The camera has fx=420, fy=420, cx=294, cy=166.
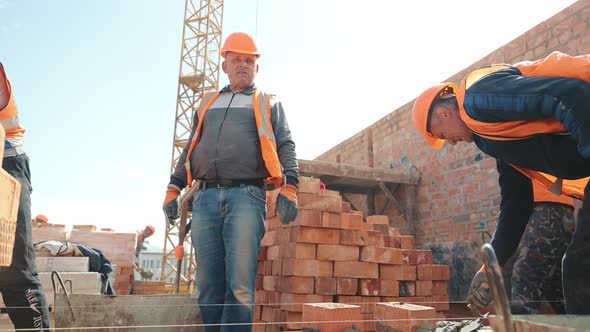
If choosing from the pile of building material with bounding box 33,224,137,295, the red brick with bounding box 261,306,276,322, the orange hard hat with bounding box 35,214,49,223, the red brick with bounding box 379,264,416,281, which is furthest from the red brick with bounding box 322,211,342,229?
the orange hard hat with bounding box 35,214,49,223

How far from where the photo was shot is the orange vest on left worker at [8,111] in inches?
86.7

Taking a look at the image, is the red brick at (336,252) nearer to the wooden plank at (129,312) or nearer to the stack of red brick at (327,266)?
the stack of red brick at (327,266)

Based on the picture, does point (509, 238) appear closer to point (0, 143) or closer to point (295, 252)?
point (295, 252)

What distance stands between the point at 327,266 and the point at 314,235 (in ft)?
0.91

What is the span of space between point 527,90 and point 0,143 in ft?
5.65

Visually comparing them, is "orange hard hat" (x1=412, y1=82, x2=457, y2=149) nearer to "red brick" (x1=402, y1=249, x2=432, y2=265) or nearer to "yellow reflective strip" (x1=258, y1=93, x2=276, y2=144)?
"yellow reflective strip" (x1=258, y1=93, x2=276, y2=144)

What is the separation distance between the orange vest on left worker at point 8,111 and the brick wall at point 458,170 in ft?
16.2

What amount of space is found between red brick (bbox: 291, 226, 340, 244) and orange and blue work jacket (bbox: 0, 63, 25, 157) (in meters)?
2.04

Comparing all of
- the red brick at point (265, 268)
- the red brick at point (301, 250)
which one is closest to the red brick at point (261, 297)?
the red brick at point (265, 268)

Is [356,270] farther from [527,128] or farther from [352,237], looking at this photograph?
[527,128]

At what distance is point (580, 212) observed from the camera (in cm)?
157

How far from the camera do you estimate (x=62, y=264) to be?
4383 millimetres

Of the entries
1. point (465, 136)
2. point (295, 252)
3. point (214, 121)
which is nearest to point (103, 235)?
point (295, 252)

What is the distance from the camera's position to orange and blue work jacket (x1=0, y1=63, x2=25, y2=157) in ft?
7.25
